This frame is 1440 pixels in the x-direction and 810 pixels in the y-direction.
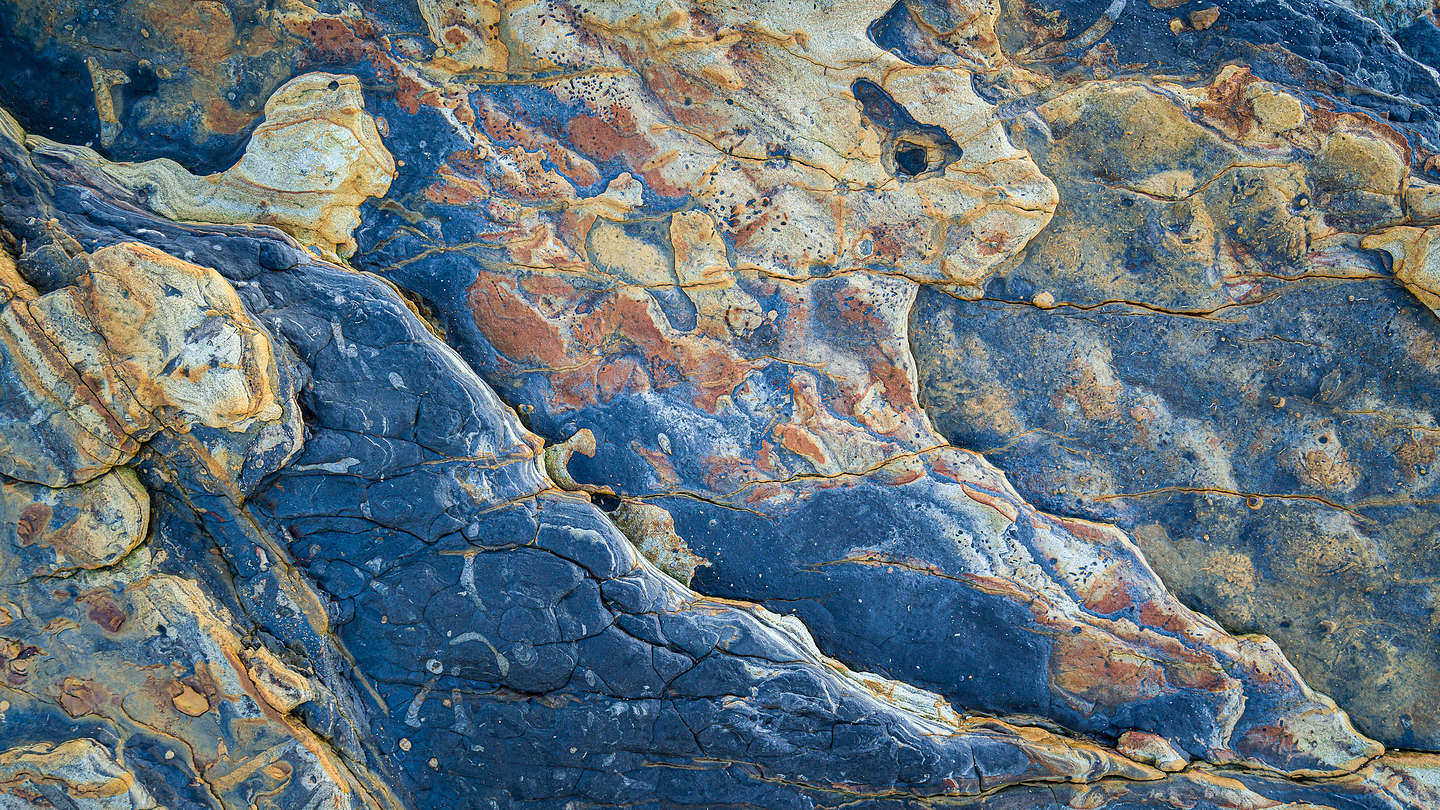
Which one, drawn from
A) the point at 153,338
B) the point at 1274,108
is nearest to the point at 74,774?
the point at 153,338

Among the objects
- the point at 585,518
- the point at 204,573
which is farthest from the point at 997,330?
the point at 204,573

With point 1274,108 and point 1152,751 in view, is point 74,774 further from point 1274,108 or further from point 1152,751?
point 1274,108

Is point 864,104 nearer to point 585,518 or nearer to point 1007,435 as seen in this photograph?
point 1007,435

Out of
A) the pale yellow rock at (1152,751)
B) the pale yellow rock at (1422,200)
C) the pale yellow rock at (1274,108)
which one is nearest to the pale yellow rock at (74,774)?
→ the pale yellow rock at (1152,751)

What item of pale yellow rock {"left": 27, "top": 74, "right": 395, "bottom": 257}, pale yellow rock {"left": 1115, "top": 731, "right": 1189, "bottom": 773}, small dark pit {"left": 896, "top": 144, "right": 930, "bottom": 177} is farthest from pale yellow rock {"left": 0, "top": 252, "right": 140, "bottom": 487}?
pale yellow rock {"left": 1115, "top": 731, "right": 1189, "bottom": 773}

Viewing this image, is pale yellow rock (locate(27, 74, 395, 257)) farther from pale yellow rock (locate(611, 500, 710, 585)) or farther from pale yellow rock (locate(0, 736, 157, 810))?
pale yellow rock (locate(0, 736, 157, 810))

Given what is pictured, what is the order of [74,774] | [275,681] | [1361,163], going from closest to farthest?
[74,774] < [275,681] < [1361,163]

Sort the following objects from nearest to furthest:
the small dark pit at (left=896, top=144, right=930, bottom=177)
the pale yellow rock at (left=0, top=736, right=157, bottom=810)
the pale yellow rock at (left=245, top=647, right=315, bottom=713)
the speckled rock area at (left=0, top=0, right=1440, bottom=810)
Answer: the pale yellow rock at (left=0, top=736, right=157, bottom=810), the pale yellow rock at (left=245, top=647, right=315, bottom=713), the speckled rock area at (left=0, top=0, right=1440, bottom=810), the small dark pit at (left=896, top=144, right=930, bottom=177)
